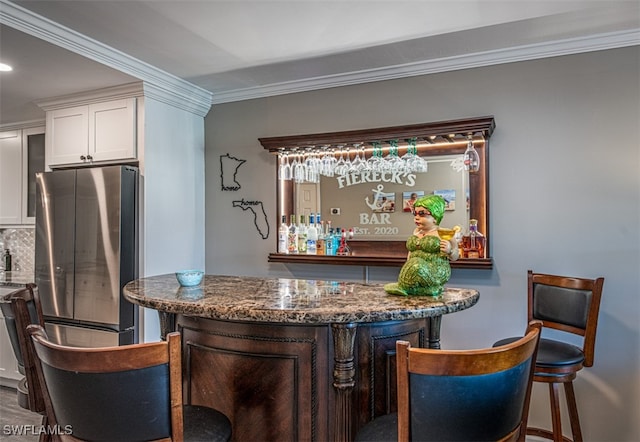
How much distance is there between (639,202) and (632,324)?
72 cm

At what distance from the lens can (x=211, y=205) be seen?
3725 mm

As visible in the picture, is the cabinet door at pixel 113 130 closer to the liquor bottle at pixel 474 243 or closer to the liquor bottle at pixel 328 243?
the liquor bottle at pixel 328 243

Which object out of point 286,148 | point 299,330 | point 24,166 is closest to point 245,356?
point 299,330

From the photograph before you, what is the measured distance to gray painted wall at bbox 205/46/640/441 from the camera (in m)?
2.51

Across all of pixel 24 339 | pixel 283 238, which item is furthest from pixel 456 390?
pixel 283 238

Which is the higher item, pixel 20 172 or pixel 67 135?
pixel 67 135

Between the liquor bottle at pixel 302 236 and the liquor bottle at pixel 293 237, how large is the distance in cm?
2

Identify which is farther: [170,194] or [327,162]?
[170,194]

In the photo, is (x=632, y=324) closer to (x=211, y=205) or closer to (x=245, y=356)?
(x=245, y=356)

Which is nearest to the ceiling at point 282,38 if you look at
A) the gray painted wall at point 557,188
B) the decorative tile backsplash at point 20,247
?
the gray painted wall at point 557,188

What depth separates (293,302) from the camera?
1.59 m

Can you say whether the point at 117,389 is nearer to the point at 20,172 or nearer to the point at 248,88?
the point at 248,88

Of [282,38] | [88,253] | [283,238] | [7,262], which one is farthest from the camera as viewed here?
[7,262]

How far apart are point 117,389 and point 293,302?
2.16ft
